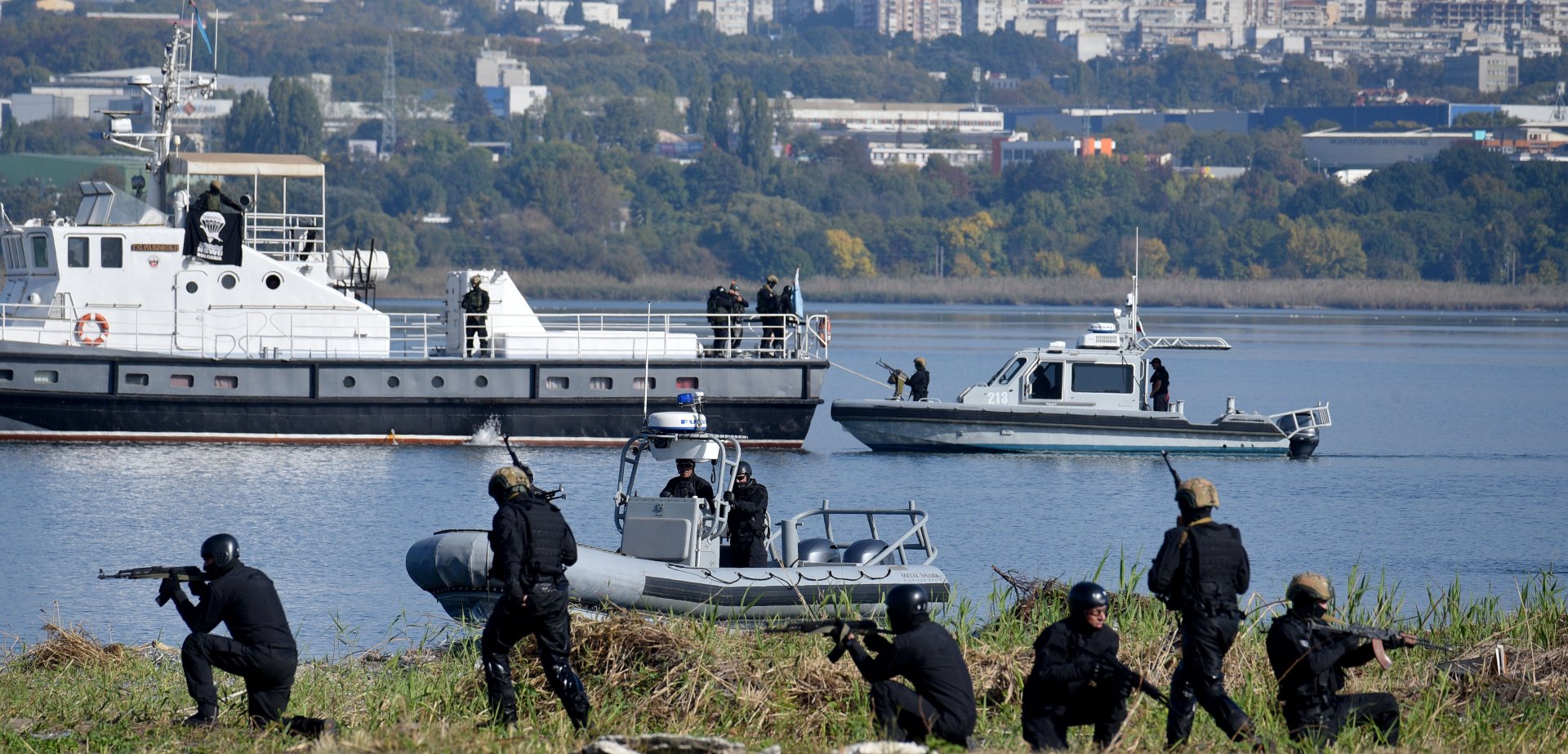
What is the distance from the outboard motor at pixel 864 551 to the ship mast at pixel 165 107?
17127 mm

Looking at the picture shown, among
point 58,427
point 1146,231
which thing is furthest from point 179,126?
point 58,427

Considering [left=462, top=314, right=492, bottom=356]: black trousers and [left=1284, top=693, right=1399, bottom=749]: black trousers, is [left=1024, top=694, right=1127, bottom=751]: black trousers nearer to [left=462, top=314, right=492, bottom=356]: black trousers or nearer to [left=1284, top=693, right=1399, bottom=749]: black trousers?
[left=1284, top=693, right=1399, bottom=749]: black trousers

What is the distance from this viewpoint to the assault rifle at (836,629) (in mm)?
10227

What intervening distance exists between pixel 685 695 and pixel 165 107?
21.9 m

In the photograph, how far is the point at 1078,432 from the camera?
29.2m

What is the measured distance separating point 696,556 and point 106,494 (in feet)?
39.8

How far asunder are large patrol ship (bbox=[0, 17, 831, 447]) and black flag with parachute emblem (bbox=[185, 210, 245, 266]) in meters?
0.02

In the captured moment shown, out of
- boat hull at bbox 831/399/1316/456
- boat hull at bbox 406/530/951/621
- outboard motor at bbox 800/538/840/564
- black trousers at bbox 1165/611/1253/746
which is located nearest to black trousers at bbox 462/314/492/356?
boat hull at bbox 831/399/1316/456

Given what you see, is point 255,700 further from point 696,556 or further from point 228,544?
point 696,556

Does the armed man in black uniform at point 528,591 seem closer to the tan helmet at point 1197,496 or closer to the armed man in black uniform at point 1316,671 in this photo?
the tan helmet at point 1197,496

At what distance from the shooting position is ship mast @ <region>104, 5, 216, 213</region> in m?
30.5

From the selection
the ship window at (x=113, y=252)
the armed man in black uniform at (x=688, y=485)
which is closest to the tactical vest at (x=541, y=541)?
the armed man in black uniform at (x=688, y=485)

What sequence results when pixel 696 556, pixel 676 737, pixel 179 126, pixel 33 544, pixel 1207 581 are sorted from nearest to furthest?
pixel 676 737
pixel 1207 581
pixel 696 556
pixel 33 544
pixel 179 126

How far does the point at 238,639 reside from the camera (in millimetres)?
11109
